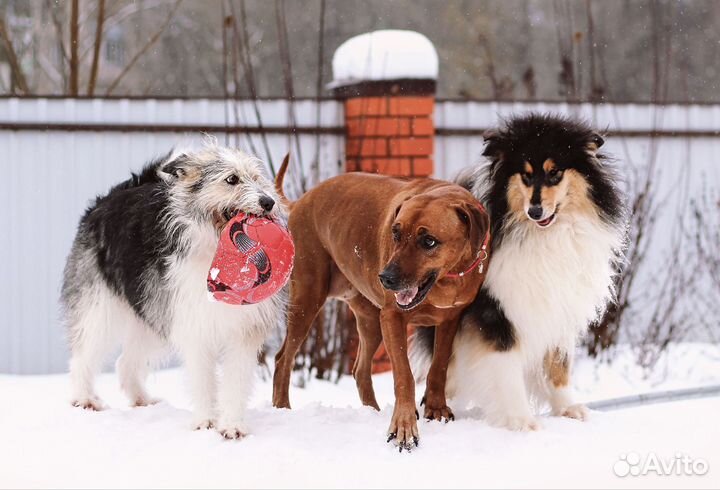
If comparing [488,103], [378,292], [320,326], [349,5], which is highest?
[349,5]

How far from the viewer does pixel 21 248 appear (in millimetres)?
6676

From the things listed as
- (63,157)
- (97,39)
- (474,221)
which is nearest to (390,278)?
(474,221)

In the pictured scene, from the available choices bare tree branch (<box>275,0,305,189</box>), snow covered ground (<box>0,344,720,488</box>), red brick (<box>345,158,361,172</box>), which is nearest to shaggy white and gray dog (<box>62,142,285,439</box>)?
snow covered ground (<box>0,344,720,488</box>)

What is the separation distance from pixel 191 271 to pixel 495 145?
147cm

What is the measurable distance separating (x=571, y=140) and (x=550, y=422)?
127 centimetres

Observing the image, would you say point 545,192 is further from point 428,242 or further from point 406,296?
point 406,296

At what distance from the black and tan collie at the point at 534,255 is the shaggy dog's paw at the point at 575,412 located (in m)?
0.33

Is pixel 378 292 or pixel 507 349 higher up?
pixel 378 292

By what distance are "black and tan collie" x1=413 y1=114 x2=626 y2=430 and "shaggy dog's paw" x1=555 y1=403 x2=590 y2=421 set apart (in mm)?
326

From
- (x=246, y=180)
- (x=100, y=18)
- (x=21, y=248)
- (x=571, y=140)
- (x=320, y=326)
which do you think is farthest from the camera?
(x=100, y=18)

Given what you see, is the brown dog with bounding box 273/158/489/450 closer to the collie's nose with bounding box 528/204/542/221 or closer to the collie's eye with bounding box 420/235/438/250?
the collie's eye with bounding box 420/235/438/250

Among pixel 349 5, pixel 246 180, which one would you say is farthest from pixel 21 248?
pixel 349 5

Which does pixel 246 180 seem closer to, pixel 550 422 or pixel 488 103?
pixel 550 422

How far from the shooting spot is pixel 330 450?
3.50 metres
